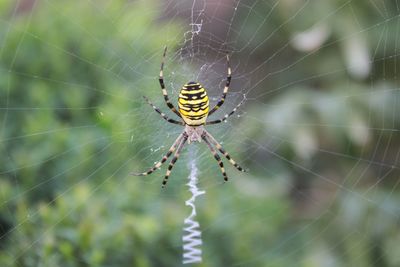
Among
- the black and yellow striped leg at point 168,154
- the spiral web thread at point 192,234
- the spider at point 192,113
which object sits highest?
the spider at point 192,113

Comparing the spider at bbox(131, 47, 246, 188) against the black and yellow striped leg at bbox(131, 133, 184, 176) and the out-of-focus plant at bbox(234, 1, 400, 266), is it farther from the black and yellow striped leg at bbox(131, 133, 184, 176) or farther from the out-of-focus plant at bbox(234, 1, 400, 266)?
the out-of-focus plant at bbox(234, 1, 400, 266)

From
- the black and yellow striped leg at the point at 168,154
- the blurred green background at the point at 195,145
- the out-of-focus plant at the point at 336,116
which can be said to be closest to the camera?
the blurred green background at the point at 195,145

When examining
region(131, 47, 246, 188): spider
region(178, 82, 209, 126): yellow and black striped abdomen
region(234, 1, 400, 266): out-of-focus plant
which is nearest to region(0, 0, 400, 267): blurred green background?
region(234, 1, 400, 266): out-of-focus plant

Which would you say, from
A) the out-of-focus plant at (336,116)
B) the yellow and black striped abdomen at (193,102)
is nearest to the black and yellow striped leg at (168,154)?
the yellow and black striped abdomen at (193,102)

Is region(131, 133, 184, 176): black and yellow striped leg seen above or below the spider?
below

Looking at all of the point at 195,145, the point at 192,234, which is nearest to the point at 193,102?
the point at 192,234

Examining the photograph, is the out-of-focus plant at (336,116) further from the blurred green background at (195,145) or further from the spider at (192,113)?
the spider at (192,113)
